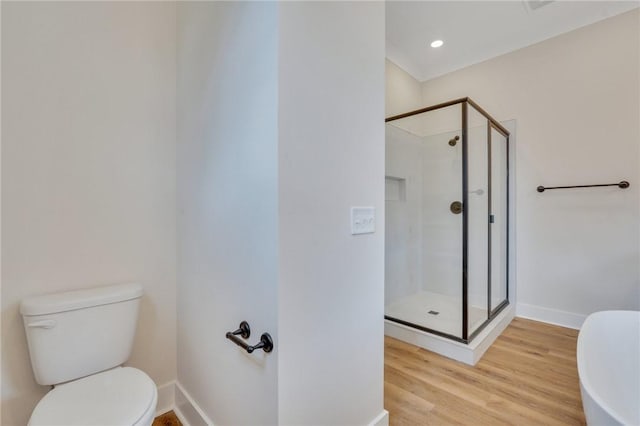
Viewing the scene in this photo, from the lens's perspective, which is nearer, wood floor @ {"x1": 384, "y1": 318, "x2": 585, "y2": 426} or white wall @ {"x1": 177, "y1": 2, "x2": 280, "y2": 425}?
white wall @ {"x1": 177, "y1": 2, "x2": 280, "y2": 425}

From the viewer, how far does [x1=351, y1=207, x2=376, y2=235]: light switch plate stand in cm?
120

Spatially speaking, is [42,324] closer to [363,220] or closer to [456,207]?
[363,220]

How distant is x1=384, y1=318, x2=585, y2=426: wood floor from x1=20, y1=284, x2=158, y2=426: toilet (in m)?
1.27

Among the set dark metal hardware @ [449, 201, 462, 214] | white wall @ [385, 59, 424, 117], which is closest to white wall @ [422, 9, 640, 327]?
white wall @ [385, 59, 424, 117]

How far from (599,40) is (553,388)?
283cm

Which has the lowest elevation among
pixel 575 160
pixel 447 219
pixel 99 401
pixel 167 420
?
pixel 167 420

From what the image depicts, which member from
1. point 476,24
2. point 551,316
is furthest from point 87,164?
point 551,316

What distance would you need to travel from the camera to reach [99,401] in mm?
1080

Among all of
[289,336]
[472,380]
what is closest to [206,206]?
[289,336]

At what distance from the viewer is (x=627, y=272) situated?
230 cm

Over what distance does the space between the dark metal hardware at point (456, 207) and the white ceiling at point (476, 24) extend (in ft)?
5.15

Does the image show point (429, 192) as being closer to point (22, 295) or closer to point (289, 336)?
point (289, 336)

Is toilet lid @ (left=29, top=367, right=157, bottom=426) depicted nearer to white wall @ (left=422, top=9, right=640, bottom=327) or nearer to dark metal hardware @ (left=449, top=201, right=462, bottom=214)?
dark metal hardware @ (left=449, top=201, right=462, bottom=214)

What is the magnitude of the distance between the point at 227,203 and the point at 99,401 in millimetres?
906
